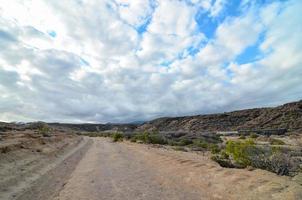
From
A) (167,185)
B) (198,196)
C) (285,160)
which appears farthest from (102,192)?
(285,160)

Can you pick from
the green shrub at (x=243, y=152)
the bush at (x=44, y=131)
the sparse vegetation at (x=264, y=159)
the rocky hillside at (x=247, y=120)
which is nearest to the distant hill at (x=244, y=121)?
the rocky hillside at (x=247, y=120)

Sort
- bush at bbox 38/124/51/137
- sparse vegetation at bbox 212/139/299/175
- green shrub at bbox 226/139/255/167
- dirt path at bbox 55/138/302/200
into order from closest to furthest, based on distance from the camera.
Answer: dirt path at bbox 55/138/302/200 → sparse vegetation at bbox 212/139/299/175 → green shrub at bbox 226/139/255/167 → bush at bbox 38/124/51/137

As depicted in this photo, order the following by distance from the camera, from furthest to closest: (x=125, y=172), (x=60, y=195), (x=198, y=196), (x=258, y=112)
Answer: (x=258, y=112)
(x=125, y=172)
(x=60, y=195)
(x=198, y=196)

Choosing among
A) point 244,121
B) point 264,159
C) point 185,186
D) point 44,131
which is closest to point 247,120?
point 244,121

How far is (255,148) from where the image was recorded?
1780cm

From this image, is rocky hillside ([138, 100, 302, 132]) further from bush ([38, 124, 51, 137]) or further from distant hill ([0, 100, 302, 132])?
bush ([38, 124, 51, 137])

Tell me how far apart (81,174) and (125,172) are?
2454 mm

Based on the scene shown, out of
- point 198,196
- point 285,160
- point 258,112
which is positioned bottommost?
point 198,196

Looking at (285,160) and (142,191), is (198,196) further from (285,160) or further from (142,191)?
(285,160)

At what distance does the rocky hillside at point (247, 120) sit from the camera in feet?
320

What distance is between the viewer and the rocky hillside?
9759 cm

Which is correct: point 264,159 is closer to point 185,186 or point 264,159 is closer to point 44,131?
point 185,186

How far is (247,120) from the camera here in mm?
119688

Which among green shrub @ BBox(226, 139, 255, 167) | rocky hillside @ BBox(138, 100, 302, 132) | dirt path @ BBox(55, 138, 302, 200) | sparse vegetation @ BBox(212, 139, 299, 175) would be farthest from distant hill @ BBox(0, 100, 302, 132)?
dirt path @ BBox(55, 138, 302, 200)
